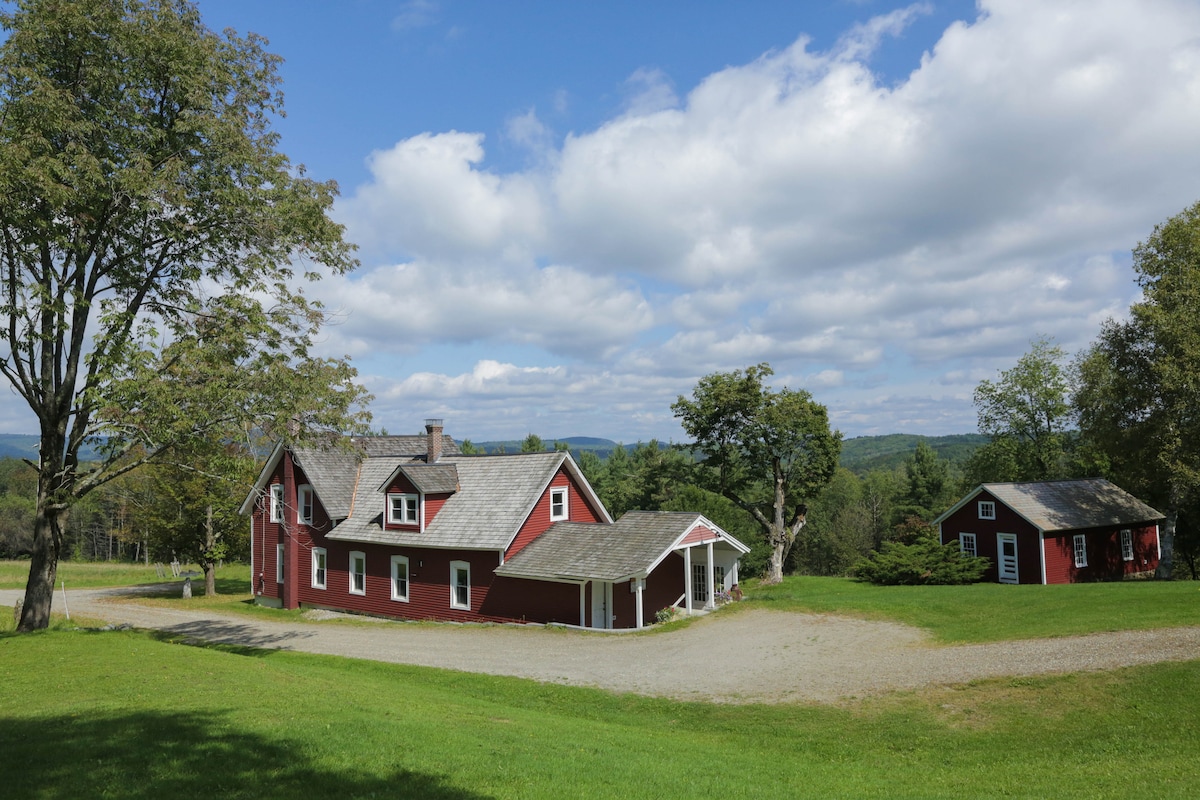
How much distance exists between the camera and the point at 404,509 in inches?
1234

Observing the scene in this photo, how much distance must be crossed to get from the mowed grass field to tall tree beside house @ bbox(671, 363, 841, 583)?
Answer: 990 inches

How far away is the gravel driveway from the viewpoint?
16.4 metres

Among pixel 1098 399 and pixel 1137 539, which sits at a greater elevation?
pixel 1098 399

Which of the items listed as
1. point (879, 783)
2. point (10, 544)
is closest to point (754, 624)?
point (879, 783)

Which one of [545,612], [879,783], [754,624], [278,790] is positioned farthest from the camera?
[545,612]

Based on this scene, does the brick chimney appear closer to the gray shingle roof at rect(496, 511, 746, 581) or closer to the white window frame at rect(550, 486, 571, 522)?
the white window frame at rect(550, 486, 571, 522)

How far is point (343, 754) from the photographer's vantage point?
916 cm

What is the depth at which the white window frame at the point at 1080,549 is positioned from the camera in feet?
121

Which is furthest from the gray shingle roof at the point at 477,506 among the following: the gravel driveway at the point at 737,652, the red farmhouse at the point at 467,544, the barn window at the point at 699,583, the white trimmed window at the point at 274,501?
the barn window at the point at 699,583

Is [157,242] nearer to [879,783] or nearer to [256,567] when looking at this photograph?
[879,783]

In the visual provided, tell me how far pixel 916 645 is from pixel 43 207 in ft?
80.0

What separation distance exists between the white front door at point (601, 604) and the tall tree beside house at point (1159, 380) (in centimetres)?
2387

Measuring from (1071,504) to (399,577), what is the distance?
33867mm

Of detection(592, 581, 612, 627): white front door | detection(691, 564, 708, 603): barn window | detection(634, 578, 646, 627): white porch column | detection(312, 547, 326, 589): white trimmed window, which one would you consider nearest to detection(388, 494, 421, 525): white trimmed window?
detection(312, 547, 326, 589): white trimmed window
